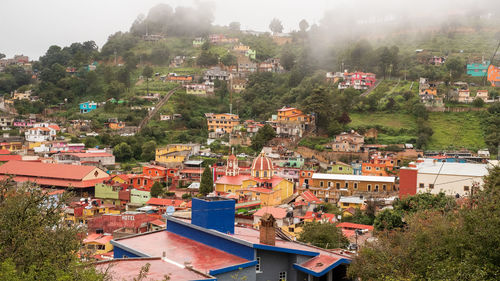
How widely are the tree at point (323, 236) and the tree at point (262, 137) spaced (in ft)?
83.4

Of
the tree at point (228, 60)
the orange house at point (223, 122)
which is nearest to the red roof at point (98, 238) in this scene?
the orange house at point (223, 122)

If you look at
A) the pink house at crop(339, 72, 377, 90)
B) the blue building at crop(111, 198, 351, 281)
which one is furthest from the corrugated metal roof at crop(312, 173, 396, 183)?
the blue building at crop(111, 198, 351, 281)

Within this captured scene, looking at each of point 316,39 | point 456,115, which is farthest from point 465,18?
point 456,115

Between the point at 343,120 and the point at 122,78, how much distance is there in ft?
95.1

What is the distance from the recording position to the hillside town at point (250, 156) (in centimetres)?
1030

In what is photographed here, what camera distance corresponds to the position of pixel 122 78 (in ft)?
202

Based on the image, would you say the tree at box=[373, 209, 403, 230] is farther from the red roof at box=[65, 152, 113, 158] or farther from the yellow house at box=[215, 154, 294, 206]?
the red roof at box=[65, 152, 113, 158]

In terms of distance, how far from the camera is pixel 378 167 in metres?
35.8

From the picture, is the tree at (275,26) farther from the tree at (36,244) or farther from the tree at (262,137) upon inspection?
the tree at (36,244)

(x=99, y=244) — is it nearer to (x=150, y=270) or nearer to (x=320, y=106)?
(x=150, y=270)

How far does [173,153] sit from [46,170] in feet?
31.5

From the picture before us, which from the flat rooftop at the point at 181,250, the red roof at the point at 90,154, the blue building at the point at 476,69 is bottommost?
the red roof at the point at 90,154

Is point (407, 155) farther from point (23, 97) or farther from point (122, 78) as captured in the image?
point (23, 97)

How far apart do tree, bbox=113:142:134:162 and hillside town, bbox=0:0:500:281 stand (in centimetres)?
11
